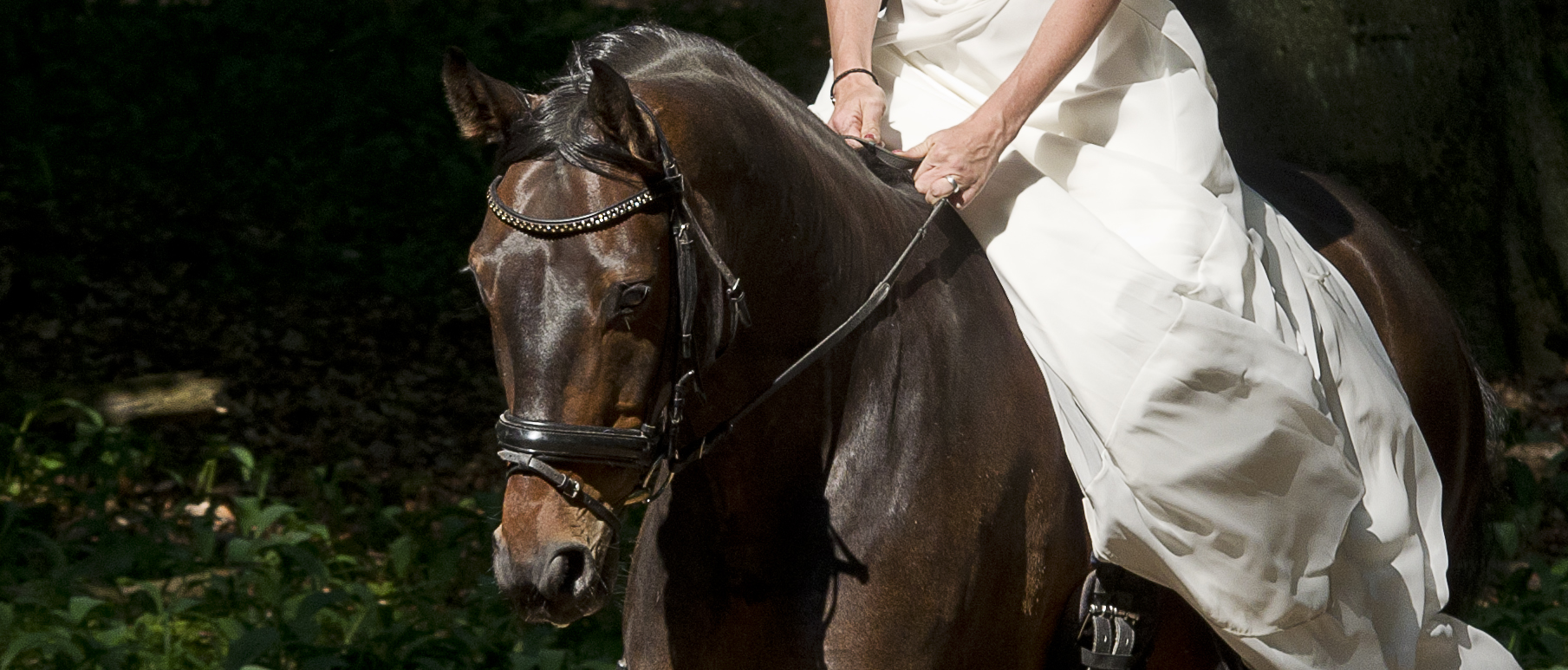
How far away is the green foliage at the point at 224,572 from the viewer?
4.12 metres

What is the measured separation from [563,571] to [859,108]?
1224 millimetres

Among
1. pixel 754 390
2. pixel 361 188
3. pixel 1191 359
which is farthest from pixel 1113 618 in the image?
pixel 361 188

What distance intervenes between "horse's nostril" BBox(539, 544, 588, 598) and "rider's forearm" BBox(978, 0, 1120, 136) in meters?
1.09

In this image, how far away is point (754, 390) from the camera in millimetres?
2291

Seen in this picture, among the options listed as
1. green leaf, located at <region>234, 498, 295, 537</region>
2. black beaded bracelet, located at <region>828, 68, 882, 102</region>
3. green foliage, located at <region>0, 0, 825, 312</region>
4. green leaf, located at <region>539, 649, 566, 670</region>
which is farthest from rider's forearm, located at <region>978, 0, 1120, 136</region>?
green foliage, located at <region>0, 0, 825, 312</region>

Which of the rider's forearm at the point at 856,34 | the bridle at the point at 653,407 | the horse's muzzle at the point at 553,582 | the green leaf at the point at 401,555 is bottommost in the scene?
the green leaf at the point at 401,555

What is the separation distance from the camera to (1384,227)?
11.8ft

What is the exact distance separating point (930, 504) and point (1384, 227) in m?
1.85

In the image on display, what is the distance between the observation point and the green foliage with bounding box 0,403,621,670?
4125mm

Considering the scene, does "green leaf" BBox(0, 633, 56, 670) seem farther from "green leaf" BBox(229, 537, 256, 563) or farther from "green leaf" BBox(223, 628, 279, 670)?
"green leaf" BBox(229, 537, 256, 563)

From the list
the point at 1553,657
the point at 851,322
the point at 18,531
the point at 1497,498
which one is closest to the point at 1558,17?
the point at 1553,657

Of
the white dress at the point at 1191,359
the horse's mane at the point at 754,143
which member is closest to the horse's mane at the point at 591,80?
the horse's mane at the point at 754,143

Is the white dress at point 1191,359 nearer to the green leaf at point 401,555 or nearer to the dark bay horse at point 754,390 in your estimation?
the dark bay horse at point 754,390

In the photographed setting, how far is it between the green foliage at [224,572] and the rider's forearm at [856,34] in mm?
2070
